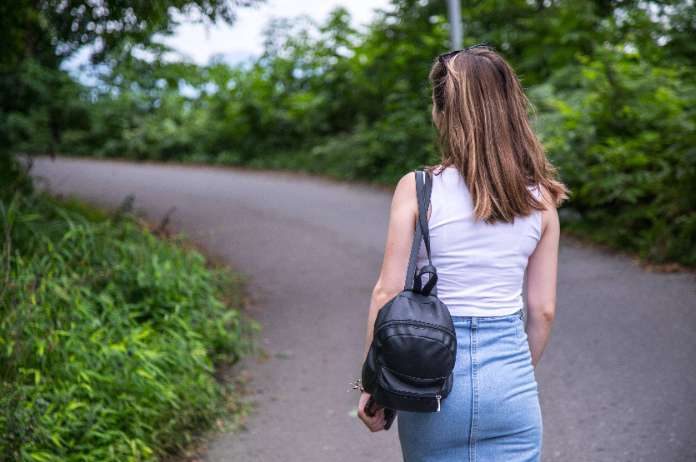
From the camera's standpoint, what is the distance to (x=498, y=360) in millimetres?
2227

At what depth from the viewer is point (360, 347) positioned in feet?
20.9

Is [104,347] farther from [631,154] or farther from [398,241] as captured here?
[631,154]

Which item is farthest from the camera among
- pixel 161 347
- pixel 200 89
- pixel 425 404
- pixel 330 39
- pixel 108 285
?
A: pixel 200 89

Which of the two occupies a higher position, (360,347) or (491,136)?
(491,136)

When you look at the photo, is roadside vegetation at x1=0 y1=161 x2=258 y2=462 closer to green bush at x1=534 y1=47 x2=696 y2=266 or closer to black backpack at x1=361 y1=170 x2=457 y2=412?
black backpack at x1=361 y1=170 x2=457 y2=412

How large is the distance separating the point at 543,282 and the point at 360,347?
4.06m

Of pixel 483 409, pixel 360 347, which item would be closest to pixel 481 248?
pixel 483 409

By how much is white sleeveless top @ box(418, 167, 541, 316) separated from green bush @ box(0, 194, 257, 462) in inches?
98.6

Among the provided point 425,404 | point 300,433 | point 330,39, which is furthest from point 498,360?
point 330,39

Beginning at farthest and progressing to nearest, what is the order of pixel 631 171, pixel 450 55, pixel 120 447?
pixel 631 171, pixel 120 447, pixel 450 55

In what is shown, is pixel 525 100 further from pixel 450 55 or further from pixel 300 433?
pixel 300 433

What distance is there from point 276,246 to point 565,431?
235 inches

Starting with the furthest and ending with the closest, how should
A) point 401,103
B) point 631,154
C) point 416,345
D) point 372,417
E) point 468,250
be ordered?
point 401,103 < point 631,154 < point 372,417 < point 468,250 < point 416,345

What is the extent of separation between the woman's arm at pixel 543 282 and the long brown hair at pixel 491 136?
11 centimetres
